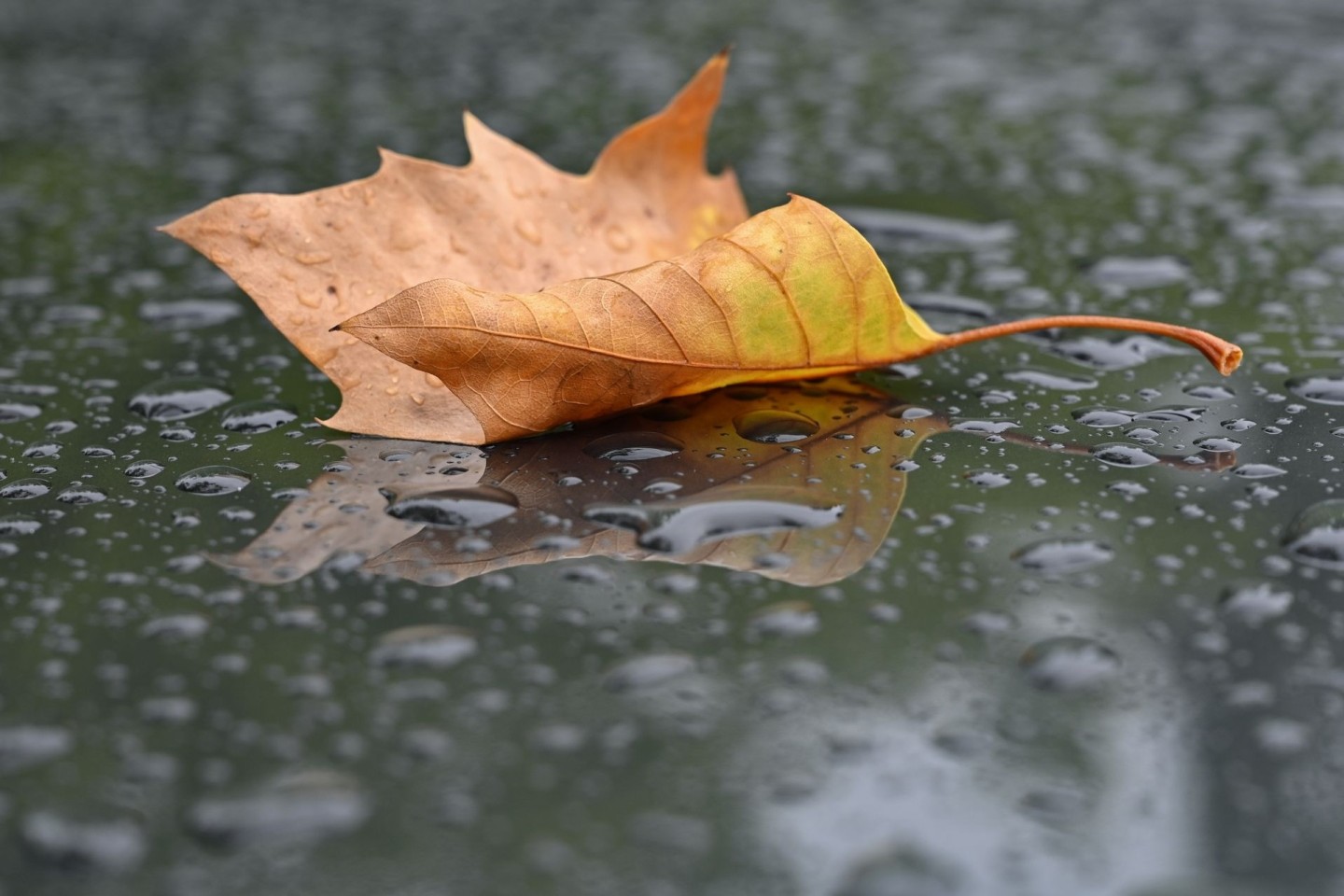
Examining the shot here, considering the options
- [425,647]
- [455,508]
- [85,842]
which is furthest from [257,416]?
[85,842]

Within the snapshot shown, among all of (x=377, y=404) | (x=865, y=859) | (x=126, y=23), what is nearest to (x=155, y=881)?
(x=865, y=859)

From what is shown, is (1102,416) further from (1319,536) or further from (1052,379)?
(1319,536)

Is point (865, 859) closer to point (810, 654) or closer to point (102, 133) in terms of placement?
point (810, 654)

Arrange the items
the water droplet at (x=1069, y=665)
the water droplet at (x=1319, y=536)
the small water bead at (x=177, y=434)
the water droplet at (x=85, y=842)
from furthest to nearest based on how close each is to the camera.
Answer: the small water bead at (x=177, y=434)
the water droplet at (x=1319, y=536)
the water droplet at (x=1069, y=665)
the water droplet at (x=85, y=842)

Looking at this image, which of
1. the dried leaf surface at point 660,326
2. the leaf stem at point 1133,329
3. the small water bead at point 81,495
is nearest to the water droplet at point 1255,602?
the leaf stem at point 1133,329

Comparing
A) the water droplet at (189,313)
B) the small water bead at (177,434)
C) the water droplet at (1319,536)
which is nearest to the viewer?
the water droplet at (1319,536)

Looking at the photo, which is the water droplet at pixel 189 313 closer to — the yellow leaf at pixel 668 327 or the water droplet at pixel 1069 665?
the yellow leaf at pixel 668 327
